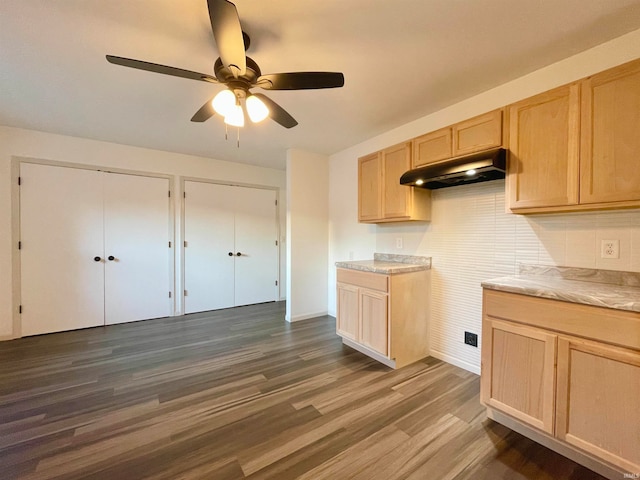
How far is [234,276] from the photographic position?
443 centimetres

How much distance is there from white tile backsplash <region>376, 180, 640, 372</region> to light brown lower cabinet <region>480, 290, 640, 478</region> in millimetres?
629

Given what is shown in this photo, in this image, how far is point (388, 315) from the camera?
234 cm

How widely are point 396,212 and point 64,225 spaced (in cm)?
404

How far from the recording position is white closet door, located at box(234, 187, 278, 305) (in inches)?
176

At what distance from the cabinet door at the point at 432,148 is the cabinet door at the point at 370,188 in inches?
17.3

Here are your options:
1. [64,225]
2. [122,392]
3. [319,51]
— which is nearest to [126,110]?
[64,225]

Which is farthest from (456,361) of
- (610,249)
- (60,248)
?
(60,248)

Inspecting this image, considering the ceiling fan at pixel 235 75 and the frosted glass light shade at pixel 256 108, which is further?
the frosted glass light shade at pixel 256 108

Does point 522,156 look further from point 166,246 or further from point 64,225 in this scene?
point 64,225

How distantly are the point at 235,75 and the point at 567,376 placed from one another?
2.47 metres

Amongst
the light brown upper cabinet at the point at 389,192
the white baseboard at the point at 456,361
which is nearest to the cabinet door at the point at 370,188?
the light brown upper cabinet at the point at 389,192

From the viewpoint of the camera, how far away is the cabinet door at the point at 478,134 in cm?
188

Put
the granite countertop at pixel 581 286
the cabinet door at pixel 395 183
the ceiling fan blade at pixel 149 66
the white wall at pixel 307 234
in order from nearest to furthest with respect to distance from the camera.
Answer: the granite countertop at pixel 581 286, the ceiling fan blade at pixel 149 66, the cabinet door at pixel 395 183, the white wall at pixel 307 234

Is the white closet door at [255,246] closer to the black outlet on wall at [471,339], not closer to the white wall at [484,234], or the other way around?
the white wall at [484,234]
